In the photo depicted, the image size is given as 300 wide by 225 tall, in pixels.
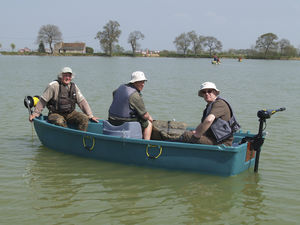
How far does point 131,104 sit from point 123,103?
150 mm

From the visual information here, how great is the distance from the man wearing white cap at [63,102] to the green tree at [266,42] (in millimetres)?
121925

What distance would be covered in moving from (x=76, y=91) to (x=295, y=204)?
196 inches

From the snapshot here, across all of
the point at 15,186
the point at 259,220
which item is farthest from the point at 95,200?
the point at 259,220

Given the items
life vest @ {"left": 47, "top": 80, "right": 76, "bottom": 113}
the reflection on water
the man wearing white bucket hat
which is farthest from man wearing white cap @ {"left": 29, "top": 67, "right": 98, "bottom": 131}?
the man wearing white bucket hat

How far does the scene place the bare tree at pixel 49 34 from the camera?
393 ft

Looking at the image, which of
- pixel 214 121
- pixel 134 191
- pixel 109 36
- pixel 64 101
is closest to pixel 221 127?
pixel 214 121

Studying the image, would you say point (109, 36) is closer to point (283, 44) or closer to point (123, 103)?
point (283, 44)

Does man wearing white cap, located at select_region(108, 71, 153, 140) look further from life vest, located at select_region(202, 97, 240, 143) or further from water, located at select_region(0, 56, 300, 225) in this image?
life vest, located at select_region(202, 97, 240, 143)

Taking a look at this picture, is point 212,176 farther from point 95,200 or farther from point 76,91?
point 76,91

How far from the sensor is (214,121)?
6.00 m

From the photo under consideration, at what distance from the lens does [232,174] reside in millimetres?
6301

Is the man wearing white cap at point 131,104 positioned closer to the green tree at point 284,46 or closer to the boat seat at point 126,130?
the boat seat at point 126,130

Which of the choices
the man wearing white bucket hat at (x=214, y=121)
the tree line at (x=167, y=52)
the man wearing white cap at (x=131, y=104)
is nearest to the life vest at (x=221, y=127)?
the man wearing white bucket hat at (x=214, y=121)

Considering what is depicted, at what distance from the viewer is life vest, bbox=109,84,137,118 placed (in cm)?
649
